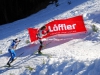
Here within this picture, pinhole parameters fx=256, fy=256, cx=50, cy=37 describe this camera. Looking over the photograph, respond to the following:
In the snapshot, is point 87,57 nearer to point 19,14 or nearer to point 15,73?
point 15,73

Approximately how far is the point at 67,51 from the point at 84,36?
1731 mm

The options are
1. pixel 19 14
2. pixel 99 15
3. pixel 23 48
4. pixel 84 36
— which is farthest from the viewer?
pixel 19 14

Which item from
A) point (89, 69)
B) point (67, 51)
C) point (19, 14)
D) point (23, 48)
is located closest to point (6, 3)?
point (19, 14)

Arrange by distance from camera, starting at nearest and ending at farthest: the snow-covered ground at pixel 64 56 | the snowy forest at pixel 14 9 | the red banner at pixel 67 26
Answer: the snow-covered ground at pixel 64 56, the red banner at pixel 67 26, the snowy forest at pixel 14 9

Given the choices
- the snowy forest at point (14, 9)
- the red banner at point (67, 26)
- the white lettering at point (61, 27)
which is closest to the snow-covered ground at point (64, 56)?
the red banner at point (67, 26)

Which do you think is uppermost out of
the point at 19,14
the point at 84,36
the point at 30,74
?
the point at 19,14

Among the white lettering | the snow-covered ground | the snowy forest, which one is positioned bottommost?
the snow-covered ground

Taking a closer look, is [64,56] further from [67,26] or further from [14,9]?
[14,9]

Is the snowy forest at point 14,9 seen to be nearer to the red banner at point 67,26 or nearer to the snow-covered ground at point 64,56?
the snow-covered ground at point 64,56

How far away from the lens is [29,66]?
11344mm

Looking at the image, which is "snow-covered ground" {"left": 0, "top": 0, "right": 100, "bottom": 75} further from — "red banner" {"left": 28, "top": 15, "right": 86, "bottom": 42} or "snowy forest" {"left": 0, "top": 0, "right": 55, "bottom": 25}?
"snowy forest" {"left": 0, "top": 0, "right": 55, "bottom": 25}

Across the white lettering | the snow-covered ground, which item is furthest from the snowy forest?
the white lettering

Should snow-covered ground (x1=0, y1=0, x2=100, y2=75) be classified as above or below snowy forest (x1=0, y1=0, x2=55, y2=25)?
below

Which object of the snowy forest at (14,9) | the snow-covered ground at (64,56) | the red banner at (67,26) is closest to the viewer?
the snow-covered ground at (64,56)
